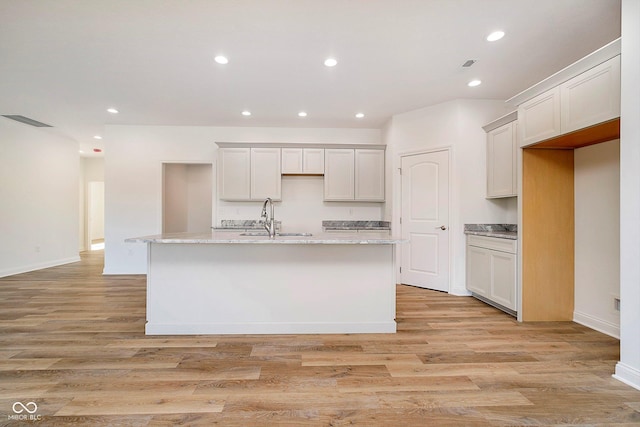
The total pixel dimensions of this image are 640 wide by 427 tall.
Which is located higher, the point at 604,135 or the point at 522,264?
the point at 604,135

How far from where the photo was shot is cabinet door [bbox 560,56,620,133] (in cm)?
211

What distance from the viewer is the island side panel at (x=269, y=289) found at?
271 cm

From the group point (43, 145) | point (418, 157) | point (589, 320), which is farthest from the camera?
point (43, 145)

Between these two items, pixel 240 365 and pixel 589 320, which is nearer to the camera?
pixel 240 365

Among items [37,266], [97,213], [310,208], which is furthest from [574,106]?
[97,213]

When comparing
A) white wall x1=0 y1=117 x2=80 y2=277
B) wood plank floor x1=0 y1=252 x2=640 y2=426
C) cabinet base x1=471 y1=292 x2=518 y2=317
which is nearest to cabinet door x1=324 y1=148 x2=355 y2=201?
cabinet base x1=471 y1=292 x2=518 y2=317

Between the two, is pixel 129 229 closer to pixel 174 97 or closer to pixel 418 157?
pixel 174 97

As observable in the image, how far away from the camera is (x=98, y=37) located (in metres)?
2.62

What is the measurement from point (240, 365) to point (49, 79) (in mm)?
4158

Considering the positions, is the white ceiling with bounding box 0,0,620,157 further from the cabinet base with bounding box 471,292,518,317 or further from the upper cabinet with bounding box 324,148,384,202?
the cabinet base with bounding box 471,292,518,317

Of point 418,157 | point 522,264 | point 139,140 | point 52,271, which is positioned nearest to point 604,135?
point 522,264

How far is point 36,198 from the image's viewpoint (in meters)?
5.68

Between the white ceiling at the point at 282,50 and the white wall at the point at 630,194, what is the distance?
549 mm

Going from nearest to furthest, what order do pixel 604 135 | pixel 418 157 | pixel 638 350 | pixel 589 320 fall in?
pixel 638 350 → pixel 604 135 → pixel 589 320 → pixel 418 157
